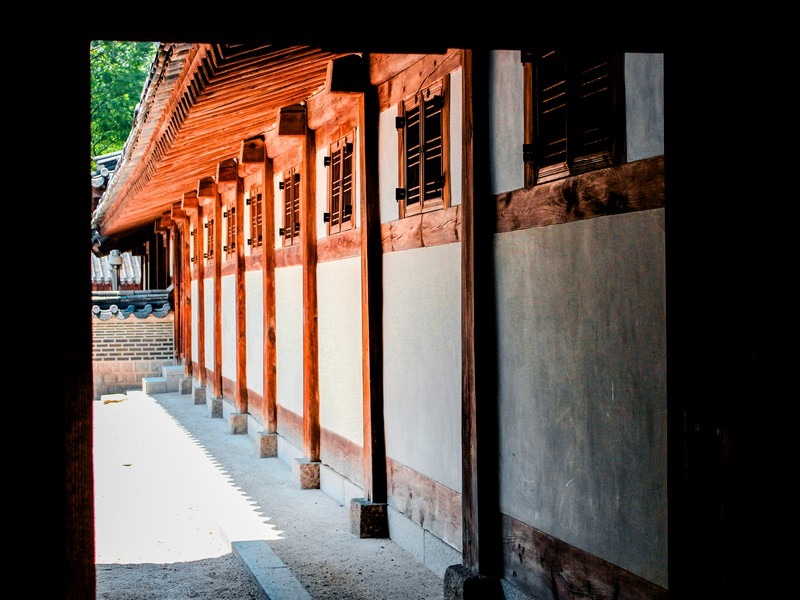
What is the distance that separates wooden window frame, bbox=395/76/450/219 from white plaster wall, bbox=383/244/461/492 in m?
0.34

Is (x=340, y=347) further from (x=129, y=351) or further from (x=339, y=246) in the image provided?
(x=129, y=351)

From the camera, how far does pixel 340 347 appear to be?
9375mm

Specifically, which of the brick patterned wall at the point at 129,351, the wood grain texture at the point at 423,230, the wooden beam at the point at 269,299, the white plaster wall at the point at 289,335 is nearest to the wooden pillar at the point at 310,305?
the white plaster wall at the point at 289,335

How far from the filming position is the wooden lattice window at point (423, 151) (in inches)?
262

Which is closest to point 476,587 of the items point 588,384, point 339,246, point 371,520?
point 588,384

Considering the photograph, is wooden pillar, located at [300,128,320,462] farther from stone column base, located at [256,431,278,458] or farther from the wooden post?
the wooden post

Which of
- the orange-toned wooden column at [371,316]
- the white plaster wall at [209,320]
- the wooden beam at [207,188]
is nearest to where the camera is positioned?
the orange-toned wooden column at [371,316]

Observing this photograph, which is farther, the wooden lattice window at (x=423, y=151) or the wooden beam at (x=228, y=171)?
the wooden beam at (x=228, y=171)

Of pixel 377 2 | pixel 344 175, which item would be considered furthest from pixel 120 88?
pixel 377 2

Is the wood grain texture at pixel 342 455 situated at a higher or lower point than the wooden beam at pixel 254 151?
lower

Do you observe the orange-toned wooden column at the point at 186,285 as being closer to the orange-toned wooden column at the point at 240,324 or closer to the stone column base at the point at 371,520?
the orange-toned wooden column at the point at 240,324

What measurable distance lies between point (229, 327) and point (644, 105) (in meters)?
12.6

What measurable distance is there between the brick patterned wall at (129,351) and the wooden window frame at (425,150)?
1702 cm

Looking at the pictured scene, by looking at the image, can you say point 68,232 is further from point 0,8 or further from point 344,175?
point 344,175
